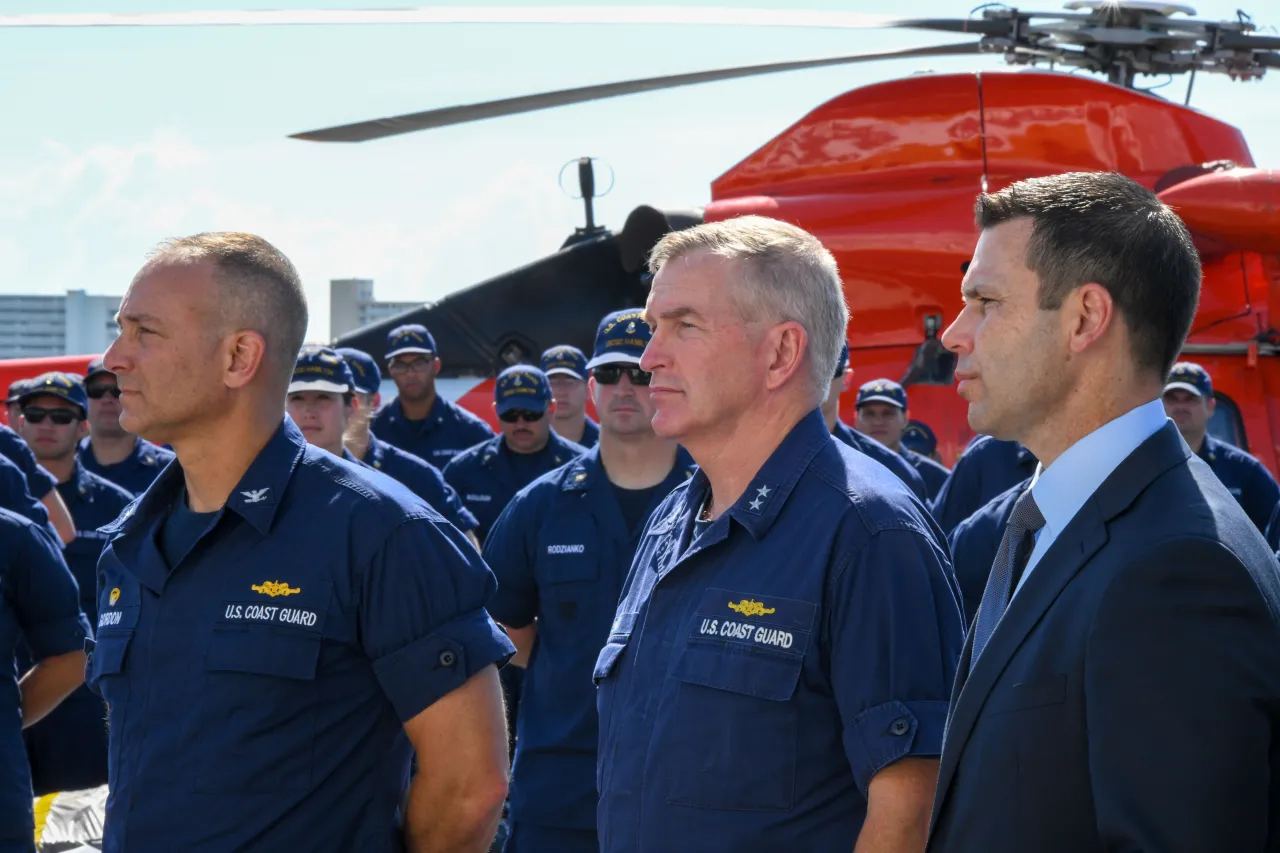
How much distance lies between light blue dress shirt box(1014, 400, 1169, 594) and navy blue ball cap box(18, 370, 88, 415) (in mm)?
5801

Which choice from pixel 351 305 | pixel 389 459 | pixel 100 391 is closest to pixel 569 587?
pixel 389 459

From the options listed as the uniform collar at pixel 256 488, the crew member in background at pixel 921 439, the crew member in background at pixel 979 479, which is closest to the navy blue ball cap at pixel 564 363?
the crew member in background at pixel 921 439

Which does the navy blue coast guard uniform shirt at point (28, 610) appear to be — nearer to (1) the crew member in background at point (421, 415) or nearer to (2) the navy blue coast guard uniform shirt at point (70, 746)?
(2) the navy blue coast guard uniform shirt at point (70, 746)

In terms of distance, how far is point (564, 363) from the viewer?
7.95 m

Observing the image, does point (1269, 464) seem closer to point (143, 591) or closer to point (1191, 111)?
point (1191, 111)

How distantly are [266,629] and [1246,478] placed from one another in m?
5.05

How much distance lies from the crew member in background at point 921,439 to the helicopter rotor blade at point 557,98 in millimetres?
2005

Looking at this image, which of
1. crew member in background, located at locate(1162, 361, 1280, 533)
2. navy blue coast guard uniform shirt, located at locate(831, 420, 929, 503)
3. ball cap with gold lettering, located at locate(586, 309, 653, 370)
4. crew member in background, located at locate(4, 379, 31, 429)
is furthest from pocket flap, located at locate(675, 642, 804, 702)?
crew member in background, located at locate(4, 379, 31, 429)

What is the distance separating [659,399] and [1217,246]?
5788 mm

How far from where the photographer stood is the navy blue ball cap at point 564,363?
7.92m

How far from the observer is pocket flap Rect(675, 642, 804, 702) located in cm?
216

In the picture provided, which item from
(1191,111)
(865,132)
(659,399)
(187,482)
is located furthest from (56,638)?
(1191,111)

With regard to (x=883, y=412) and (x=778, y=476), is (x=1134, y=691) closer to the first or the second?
(x=778, y=476)

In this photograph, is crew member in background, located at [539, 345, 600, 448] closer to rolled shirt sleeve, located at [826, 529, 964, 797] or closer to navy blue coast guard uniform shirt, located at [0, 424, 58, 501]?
navy blue coast guard uniform shirt, located at [0, 424, 58, 501]
